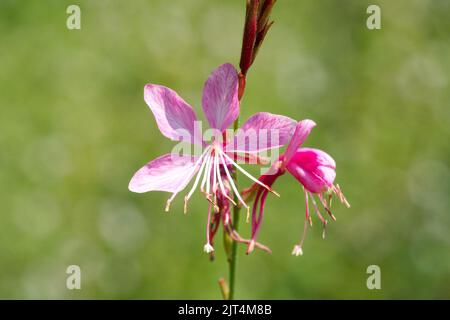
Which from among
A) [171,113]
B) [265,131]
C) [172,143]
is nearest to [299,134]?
[265,131]

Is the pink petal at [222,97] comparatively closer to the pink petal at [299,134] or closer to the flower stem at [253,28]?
the flower stem at [253,28]

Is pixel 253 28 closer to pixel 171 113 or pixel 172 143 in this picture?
pixel 171 113

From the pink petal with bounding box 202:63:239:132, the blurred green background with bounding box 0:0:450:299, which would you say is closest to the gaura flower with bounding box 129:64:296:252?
the pink petal with bounding box 202:63:239:132

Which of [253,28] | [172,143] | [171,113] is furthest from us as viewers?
[172,143]

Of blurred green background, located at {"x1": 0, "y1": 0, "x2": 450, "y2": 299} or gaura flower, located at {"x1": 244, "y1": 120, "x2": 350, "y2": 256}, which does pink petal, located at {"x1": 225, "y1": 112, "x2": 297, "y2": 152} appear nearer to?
gaura flower, located at {"x1": 244, "y1": 120, "x2": 350, "y2": 256}

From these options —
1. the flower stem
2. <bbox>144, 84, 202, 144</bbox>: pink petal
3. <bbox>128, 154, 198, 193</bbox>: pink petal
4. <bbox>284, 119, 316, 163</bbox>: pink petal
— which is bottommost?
<bbox>128, 154, 198, 193</bbox>: pink petal

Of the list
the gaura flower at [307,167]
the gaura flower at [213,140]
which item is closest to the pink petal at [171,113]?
the gaura flower at [213,140]
